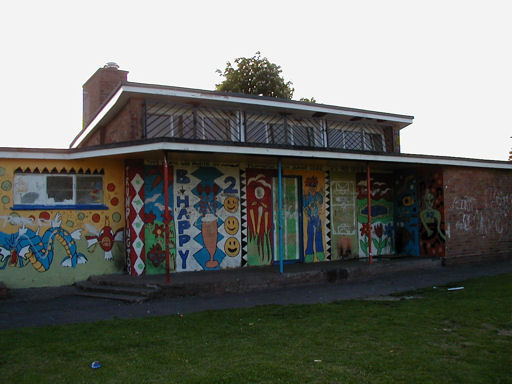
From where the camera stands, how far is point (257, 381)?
435cm

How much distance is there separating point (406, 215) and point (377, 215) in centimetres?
95

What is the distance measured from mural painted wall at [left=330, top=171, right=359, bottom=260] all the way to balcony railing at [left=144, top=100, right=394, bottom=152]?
1.05 meters

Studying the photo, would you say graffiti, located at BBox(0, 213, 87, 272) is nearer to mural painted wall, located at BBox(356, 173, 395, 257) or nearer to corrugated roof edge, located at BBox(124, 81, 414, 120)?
corrugated roof edge, located at BBox(124, 81, 414, 120)

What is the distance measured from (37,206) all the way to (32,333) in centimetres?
454

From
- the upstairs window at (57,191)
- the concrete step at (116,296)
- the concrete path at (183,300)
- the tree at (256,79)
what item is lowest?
the concrete path at (183,300)

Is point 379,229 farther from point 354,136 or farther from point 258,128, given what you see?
point 258,128

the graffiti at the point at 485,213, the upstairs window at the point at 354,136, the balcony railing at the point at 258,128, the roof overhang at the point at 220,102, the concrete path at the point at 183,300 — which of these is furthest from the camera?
the upstairs window at the point at 354,136

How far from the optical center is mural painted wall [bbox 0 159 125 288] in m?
10.2

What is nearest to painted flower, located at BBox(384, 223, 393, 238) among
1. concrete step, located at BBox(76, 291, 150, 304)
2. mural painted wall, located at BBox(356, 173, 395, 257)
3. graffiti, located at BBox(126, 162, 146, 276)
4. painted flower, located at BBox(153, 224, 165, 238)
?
mural painted wall, located at BBox(356, 173, 395, 257)

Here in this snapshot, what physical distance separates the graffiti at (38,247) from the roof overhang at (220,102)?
136 inches

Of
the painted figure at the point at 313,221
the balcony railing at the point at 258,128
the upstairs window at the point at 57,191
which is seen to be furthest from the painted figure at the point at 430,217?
the upstairs window at the point at 57,191

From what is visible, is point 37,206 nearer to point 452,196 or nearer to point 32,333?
point 32,333

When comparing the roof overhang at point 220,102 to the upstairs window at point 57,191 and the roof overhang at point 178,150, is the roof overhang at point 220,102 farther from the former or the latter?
the upstairs window at point 57,191

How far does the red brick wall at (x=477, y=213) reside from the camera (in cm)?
1404
